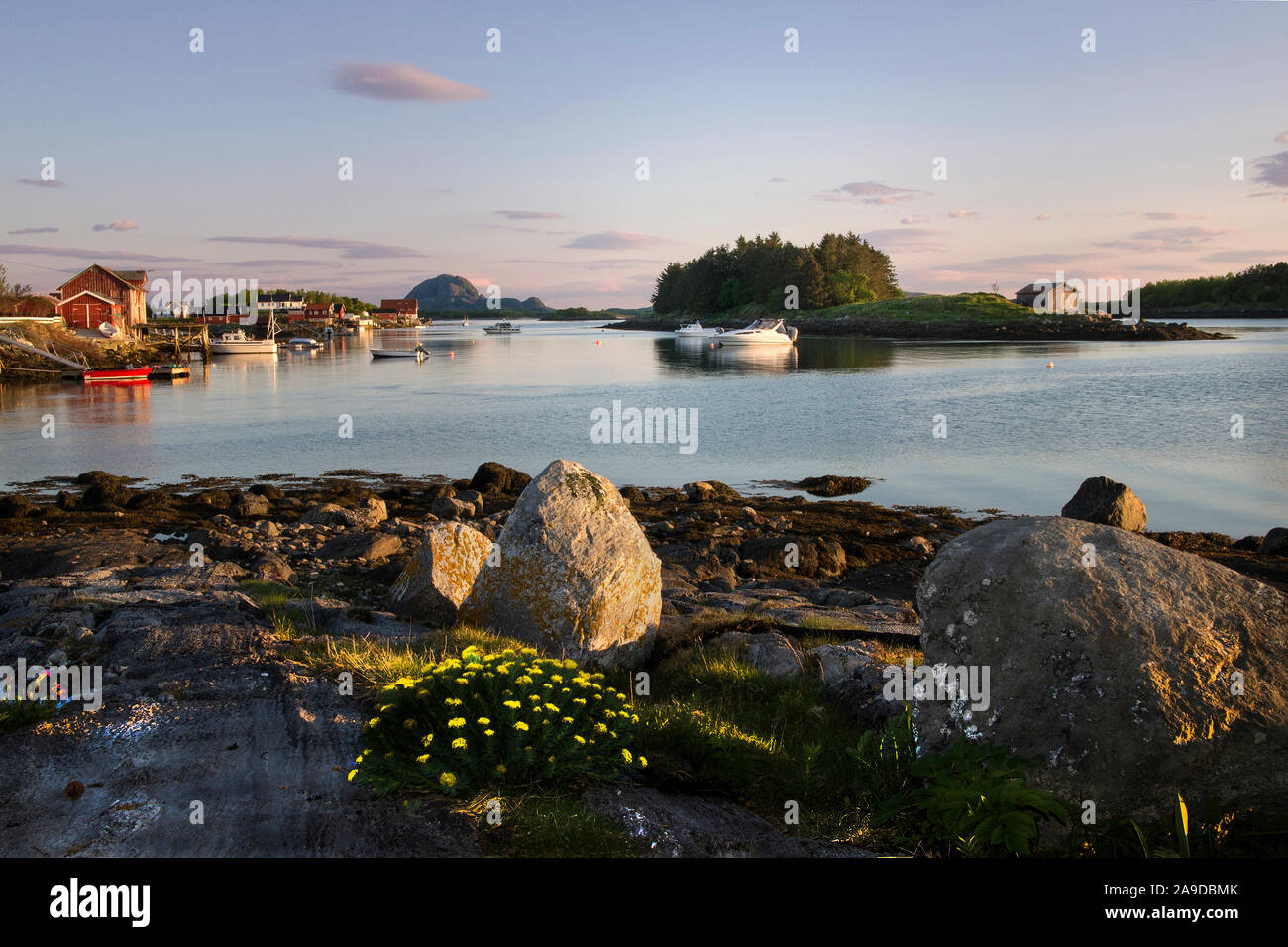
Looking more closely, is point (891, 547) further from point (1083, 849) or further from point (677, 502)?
point (1083, 849)

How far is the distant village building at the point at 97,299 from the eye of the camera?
89625 millimetres

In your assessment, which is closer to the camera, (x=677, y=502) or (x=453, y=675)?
(x=453, y=675)

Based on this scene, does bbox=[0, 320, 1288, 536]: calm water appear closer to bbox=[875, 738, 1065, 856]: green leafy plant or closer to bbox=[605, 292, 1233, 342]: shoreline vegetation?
bbox=[875, 738, 1065, 856]: green leafy plant

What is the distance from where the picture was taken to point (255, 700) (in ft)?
20.9

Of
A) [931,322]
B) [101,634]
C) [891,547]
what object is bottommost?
[891,547]

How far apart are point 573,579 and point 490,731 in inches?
152

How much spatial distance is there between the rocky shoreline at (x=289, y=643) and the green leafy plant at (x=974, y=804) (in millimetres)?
682

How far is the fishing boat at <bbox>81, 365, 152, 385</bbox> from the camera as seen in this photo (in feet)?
204

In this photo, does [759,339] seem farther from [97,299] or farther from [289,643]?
[289,643]

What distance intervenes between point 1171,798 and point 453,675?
464cm

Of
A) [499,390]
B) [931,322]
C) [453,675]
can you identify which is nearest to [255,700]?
[453,675]

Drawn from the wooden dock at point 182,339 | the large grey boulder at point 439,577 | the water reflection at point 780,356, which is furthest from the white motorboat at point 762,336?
the large grey boulder at point 439,577

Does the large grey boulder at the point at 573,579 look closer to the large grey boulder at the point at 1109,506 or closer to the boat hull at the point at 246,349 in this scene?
the large grey boulder at the point at 1109,506
